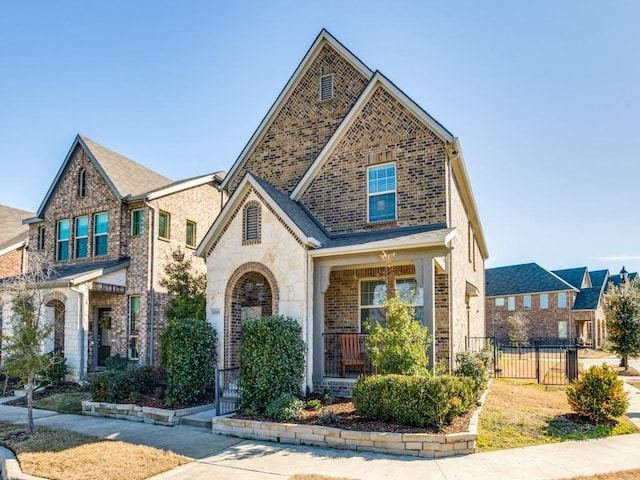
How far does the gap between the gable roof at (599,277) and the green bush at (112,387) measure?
47691mm

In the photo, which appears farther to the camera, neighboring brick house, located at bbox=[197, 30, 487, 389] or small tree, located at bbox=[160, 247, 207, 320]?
small tree, located at bbox=[160, 247, 207, 320]

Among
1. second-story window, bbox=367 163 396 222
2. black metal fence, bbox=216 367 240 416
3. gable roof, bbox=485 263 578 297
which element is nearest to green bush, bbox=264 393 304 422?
black metal fence, bbox=216 367 240 416

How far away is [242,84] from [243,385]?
8144mm

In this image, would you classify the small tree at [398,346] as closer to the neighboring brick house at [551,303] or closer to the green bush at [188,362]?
the green bush at [188,362]

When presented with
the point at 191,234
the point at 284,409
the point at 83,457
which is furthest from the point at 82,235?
the point at 284,409

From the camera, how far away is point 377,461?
750 cm

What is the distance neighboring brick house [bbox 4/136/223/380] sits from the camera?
54.0 feet

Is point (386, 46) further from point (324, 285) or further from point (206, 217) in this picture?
point (206, 217)

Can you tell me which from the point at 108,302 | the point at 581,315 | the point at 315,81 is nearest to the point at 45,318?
the point at 108,302

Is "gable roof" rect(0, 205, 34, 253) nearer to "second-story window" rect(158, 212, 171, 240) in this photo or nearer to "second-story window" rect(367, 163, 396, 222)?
"second-story window" rect(158, 212, 171, 240)

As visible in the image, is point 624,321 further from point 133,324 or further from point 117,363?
point 117,363

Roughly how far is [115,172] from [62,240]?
12.4 ft

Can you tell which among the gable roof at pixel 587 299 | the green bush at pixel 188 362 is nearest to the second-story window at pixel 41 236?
the green bush at pixel 188 362

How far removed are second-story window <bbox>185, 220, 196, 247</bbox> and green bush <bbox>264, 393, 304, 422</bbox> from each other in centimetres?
1164
